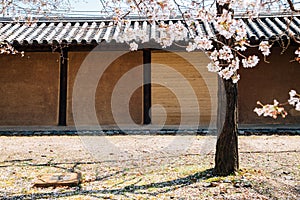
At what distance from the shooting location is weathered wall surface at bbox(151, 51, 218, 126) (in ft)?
23.9

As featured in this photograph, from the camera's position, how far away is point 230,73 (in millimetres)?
2805

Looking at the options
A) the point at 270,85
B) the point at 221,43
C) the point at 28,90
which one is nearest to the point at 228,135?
the point at 221,43

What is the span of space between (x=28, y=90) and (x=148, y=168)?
452 cm

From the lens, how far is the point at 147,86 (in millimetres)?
7184

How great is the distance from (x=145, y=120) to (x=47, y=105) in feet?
7.30

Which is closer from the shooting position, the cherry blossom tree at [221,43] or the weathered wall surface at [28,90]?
the cherry blossom tree at [221,43]

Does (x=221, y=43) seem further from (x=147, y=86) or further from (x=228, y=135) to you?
(x=147, y=86)

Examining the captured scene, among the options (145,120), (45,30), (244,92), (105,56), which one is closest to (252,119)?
(244,92)

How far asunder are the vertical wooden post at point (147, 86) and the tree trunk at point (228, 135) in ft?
12.9

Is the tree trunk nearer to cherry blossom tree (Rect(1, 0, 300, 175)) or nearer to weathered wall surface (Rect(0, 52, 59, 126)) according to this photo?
cherry blossom tree (Rect(1, 0, 300, 175))

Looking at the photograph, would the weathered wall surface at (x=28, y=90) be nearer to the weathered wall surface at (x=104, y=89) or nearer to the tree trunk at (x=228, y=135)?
the weathered wall surface at (x=104, y=89)

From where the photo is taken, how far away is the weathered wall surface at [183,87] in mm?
7281

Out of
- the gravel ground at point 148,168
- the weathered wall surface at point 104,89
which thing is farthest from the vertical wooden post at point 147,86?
the gravel ground at point 148,168

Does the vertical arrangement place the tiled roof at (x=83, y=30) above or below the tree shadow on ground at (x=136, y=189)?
above
